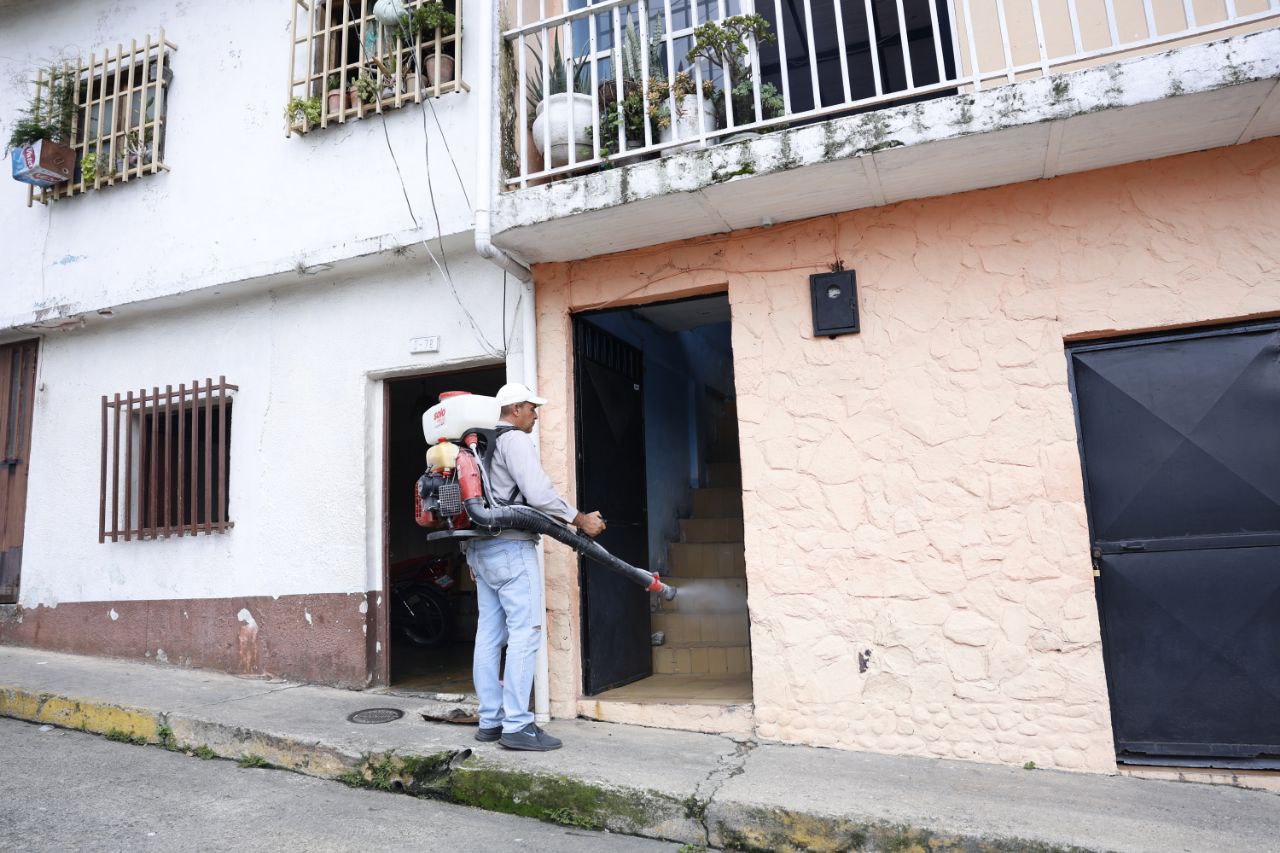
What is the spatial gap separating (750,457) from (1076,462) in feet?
5.30

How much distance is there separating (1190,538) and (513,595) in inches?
→ 129

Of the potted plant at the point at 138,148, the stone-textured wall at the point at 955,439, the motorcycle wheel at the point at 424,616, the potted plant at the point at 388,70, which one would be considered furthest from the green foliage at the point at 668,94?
the motorcycle wheel at the point at 424,616

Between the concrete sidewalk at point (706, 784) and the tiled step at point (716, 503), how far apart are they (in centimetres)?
305

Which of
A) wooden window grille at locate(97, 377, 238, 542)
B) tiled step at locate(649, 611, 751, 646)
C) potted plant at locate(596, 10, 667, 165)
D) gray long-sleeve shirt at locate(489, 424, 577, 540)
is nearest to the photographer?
gray long-sleeve shirt at locate(489, 424, 577, 540)

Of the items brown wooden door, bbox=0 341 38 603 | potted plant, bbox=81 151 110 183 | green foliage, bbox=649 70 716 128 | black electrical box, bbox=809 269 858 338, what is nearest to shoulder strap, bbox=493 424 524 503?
black electrical box, bbox=809 269 858 338

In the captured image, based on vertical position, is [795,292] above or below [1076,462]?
above

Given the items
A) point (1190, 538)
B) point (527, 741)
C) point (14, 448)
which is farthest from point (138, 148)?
point (1190, 538)

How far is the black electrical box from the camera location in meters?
4.60

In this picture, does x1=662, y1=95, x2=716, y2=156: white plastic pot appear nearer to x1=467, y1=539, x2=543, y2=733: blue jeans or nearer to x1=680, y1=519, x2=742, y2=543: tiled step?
x1=467, y1=539, x2=543, y2=733: blue jeans

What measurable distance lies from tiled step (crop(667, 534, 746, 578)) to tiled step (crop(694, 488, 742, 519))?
51cm

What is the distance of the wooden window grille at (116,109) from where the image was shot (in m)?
6.66

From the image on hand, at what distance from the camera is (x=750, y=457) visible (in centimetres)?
471

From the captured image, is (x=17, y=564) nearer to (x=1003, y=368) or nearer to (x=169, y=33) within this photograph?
(x=169, y=33)

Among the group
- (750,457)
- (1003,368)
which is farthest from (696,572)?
(1003,368)
